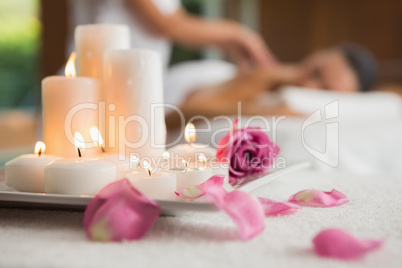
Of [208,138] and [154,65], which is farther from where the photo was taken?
[208,138]

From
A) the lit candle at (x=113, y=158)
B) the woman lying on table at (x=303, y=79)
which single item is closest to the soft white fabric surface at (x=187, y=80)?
the woman lying on table at (x=303, y=79)

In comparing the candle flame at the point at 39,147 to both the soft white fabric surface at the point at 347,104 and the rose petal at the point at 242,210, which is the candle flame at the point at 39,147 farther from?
the soft white fabric surface at the point at 347,104

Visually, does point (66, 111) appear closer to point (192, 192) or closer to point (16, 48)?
point (192, 192)

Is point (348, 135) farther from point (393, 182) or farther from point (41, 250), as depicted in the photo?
point (41, 250)

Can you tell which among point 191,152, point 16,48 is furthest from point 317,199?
point 16,48

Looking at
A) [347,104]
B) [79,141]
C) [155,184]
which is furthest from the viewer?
[347,104]

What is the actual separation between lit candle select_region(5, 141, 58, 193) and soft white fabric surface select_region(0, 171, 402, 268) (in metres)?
0.03

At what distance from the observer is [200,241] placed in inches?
17.9

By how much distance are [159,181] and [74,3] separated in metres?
1.52

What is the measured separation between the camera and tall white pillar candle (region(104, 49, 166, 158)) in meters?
0.67

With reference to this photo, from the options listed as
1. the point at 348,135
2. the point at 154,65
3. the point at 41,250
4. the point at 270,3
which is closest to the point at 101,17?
the point at 348,135

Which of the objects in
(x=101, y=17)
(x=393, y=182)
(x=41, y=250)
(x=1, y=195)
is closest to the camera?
(x=41, y=250)

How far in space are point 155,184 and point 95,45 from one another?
30cm

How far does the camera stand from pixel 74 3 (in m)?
1.86
